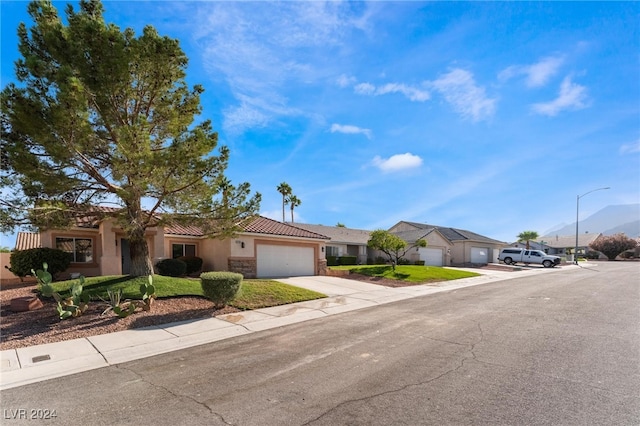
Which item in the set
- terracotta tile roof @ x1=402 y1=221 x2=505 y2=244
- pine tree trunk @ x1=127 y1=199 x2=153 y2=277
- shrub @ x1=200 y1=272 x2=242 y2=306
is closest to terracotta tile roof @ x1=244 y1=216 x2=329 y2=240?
pine tree trunk @ x1=127 y1=199 x2=153 y2=277

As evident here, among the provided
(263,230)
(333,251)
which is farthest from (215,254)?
(333,251)

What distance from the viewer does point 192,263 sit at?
2142 cm

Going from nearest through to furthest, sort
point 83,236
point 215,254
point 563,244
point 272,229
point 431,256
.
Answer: point 83,236, point 215,254, point 272,229, point 431,256, point 563,244

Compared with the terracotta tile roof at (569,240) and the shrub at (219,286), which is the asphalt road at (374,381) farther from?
the terracotta tile roof at (569,240)

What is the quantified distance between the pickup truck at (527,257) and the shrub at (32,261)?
43.9 meters

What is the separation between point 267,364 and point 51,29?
12189 mm

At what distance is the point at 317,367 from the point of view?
6.33 m

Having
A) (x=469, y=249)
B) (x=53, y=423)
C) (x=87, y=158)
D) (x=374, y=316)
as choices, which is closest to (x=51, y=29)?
(x=87, y=158)

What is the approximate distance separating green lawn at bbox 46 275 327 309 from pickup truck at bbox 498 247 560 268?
3555 cm

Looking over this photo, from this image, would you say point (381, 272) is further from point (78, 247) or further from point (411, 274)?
point (78, 247)

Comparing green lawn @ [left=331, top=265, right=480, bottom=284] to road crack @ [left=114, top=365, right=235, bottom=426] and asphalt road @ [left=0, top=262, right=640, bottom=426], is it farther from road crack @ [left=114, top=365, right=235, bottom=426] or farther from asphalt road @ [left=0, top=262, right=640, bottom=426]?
road crack @ [left=114, top=365, right=235, bottom=426]

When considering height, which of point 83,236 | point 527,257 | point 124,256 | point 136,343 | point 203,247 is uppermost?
point 83,236

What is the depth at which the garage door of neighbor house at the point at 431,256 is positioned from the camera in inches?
1528

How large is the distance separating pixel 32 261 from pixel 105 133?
28.8 feet
